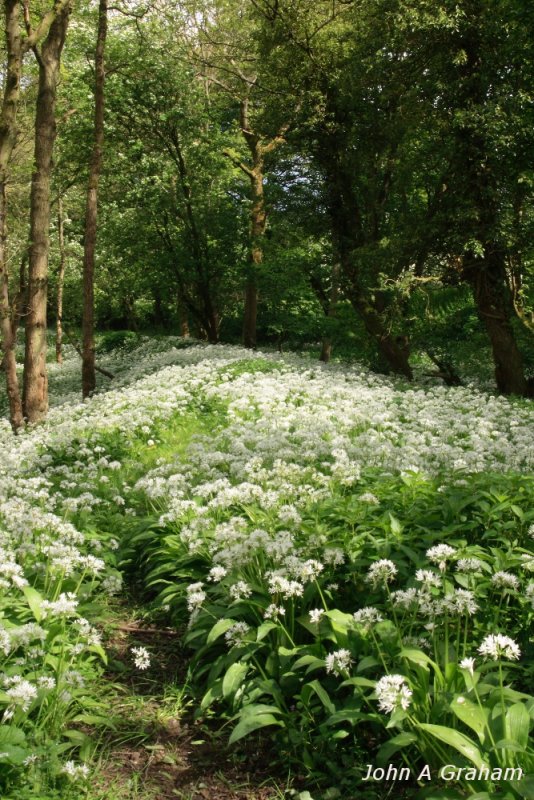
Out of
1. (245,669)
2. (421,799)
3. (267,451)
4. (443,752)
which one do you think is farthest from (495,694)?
(267,451)

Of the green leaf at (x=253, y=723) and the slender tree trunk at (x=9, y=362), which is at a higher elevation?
the slender tree trunk at (x=9, y=362)

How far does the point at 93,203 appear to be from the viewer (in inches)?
642

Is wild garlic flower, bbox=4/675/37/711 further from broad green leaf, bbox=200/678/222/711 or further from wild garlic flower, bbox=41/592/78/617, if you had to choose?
broad green leaf, bbox=200/678/222/711

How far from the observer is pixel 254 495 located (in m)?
4.93

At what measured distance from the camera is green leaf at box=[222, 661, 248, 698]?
368cm

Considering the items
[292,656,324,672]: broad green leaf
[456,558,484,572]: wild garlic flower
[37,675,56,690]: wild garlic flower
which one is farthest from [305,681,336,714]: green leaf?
[37,675,56,690]: wild garlic flower

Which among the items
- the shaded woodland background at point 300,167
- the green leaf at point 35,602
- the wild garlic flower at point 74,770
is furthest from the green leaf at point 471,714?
the shaded woodland background at point 300,167

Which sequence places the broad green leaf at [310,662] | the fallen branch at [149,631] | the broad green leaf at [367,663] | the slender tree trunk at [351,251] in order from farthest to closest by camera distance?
the slender tree trunk at [351,251] < the fallen branch at [149,631] < the broad green leaf at [310,662] < the broad green leaf at [367,663]

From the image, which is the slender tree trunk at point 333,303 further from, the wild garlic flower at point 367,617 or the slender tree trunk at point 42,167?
the wild garlic flower at point 367,617

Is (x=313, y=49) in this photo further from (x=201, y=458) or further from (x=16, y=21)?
(x=201, y=458)

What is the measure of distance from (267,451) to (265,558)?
3.00 meters

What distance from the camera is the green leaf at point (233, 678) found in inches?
145

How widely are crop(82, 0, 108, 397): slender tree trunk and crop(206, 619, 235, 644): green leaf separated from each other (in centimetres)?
1357

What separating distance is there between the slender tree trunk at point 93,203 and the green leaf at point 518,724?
1526 cm
